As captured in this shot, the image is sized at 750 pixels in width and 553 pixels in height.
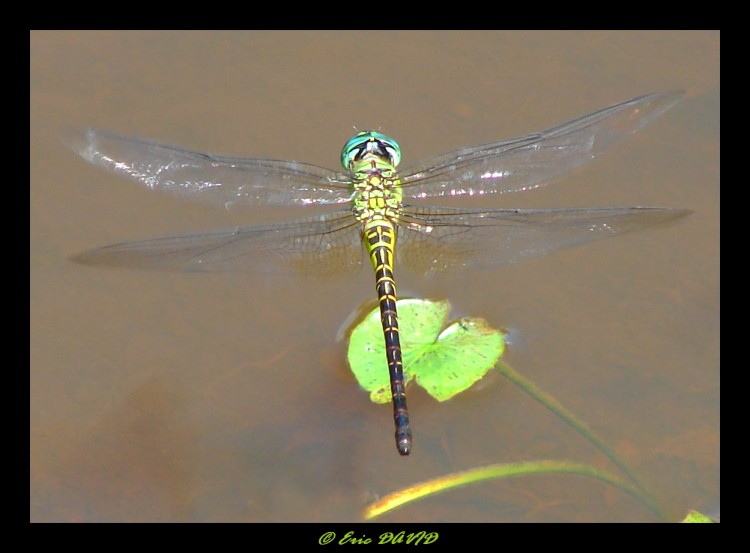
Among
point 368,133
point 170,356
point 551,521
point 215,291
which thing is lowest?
point 551,521

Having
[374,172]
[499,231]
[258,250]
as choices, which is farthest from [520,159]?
[258,250]

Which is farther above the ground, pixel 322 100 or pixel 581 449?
pixel 322 100

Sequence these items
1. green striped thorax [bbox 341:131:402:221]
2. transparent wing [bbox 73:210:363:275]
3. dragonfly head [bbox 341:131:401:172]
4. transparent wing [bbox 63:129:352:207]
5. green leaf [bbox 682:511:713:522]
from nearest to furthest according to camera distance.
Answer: green leaf [bbox 682:511:713:522], transparent wing [bbox 73:210:363:275], transparent wing [bbox 63:129:352:207], green striped thorax [bbox 341:131:402:221], dragonfly head [bbox 341:131:401:172]

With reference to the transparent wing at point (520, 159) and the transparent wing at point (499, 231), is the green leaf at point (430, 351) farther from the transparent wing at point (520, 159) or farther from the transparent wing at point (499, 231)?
the transparent wing at point (520, 159)

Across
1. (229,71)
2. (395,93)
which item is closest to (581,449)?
(395,93)

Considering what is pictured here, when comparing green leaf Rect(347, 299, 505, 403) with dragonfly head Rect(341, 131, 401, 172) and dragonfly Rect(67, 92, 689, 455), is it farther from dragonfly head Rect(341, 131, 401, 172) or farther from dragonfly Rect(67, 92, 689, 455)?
dragonfly head Rect(341, 131, 401, 172)

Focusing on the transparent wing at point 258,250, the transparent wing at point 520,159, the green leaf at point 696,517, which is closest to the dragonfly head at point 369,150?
the transparent wing at point 520,159

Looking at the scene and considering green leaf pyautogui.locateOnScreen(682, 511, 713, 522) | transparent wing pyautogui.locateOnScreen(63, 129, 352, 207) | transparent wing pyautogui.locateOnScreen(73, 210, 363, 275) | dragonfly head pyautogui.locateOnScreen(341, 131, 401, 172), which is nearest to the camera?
green leaf pyautogui.locateOnScreen(682, 511, 713, 522)

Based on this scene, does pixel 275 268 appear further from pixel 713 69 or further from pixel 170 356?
pixel 713 69

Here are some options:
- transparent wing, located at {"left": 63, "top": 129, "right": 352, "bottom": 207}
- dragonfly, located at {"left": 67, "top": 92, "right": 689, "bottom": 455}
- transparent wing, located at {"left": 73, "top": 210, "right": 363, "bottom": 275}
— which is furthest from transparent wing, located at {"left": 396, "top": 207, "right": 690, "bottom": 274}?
transparent wing, located at {"left": 63, "top": 129, "right": 352, "bottom": 207}
